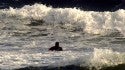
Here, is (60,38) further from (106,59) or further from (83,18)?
(106,59)

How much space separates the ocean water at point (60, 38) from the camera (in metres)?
15.8

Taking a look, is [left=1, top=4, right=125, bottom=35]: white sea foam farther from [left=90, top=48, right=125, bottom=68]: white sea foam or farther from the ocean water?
[left=90, top=48, right=125, bottom=68]: white sea foam

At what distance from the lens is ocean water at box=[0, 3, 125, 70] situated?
15.8 m

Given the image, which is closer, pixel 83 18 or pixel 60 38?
pixel 60 38

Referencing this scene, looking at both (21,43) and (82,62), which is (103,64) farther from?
(21,43)

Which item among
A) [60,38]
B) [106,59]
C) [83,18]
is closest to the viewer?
[106,59]

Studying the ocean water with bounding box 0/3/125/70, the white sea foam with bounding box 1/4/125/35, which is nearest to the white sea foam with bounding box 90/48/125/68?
the ocean water with bounding box 0/3/125/70

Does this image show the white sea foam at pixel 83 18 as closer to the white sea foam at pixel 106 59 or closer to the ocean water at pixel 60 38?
the ocean water at pixel 60 38

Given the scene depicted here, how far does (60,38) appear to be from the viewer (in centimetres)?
2341

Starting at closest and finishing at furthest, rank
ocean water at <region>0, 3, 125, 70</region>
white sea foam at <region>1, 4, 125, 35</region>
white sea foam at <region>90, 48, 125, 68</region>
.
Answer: white sea foam at <region>90, 48, 125, 68</region>, ocean water at <region>0, 3, 125, 70</region>, white sea foam at <region>1, 4, 125, 35</region>

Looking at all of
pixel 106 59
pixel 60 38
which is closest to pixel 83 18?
pixel 60 38

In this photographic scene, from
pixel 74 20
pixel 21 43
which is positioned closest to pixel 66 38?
pixel 21 43

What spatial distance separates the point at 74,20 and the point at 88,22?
1.49 m

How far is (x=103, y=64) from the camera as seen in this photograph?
15.0 meters
